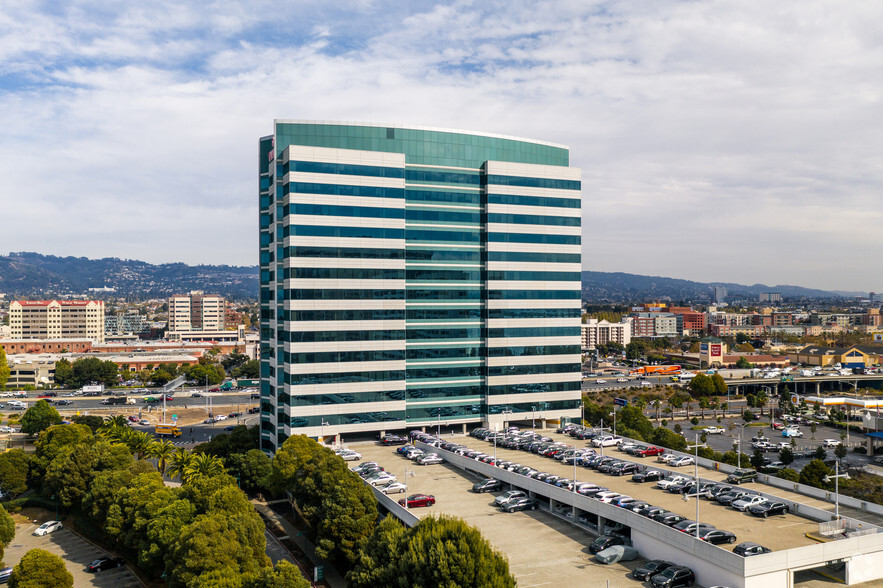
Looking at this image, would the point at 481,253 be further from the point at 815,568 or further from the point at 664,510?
the point at 815,568

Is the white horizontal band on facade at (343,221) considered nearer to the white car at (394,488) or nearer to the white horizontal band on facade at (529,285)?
the white horizontal band on facade at (529,285)

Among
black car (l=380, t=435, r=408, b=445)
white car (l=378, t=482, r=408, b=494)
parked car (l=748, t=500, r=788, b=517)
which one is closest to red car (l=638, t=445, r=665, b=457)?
parked car (l=748, t=500, r=788, b=517)

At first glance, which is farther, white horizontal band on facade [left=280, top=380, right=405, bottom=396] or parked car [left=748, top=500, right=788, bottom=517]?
white horizontal band on facade [left=280, top=380, right=405, bottom=396]

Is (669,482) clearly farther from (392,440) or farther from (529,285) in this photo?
(529,285)

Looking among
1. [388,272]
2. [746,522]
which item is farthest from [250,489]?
[746,522]

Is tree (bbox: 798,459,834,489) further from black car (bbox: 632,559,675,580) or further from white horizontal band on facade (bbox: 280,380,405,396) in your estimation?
white horizontal band on facade (bbox: 280,380,405,396)

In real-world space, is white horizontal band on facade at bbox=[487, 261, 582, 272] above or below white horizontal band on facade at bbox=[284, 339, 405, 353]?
above
